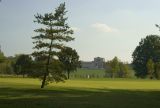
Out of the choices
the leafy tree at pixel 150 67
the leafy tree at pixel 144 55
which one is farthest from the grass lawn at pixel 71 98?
the leafy tree at pixel 144 55

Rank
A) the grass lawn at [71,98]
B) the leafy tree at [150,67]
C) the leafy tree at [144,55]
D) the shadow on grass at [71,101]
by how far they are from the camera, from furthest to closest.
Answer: the leafy tree at [144,55], the leafy tree at [150,67], the grass lawn at [71,98], the shadow on grass at [71,101]

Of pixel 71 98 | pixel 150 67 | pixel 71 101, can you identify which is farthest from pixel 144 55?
pixel 71 101

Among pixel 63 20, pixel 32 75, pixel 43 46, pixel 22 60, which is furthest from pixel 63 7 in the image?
pixel 22 60

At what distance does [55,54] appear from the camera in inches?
1973

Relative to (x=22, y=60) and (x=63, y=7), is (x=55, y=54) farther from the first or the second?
(x=22, y=60)

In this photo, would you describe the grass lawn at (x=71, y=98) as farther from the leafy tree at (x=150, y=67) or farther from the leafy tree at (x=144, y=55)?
the leafy tree at (x=144, y=55)

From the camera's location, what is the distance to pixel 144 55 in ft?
520

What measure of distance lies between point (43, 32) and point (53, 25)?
1648 millimetres

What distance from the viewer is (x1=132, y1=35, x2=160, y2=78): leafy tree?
501 ft

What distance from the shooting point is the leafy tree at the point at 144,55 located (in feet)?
501

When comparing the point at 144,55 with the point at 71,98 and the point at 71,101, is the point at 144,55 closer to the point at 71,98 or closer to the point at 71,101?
the point at 71,98

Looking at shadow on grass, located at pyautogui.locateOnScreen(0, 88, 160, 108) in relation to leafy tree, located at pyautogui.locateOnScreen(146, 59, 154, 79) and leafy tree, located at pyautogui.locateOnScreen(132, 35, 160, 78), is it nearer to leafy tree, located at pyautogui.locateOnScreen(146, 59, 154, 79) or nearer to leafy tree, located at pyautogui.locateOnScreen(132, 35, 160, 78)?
leafy tree, located at pyautogui.locateOnScreen(146, 59, 154, 79)

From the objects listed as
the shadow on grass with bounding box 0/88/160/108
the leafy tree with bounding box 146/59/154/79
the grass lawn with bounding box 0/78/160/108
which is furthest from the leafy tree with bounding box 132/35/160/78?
the shadow on grass with bounding box 0/88/160/108

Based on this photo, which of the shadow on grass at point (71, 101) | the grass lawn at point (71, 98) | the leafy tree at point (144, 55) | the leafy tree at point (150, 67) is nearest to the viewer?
the shadow on grass at point (71, 101)
